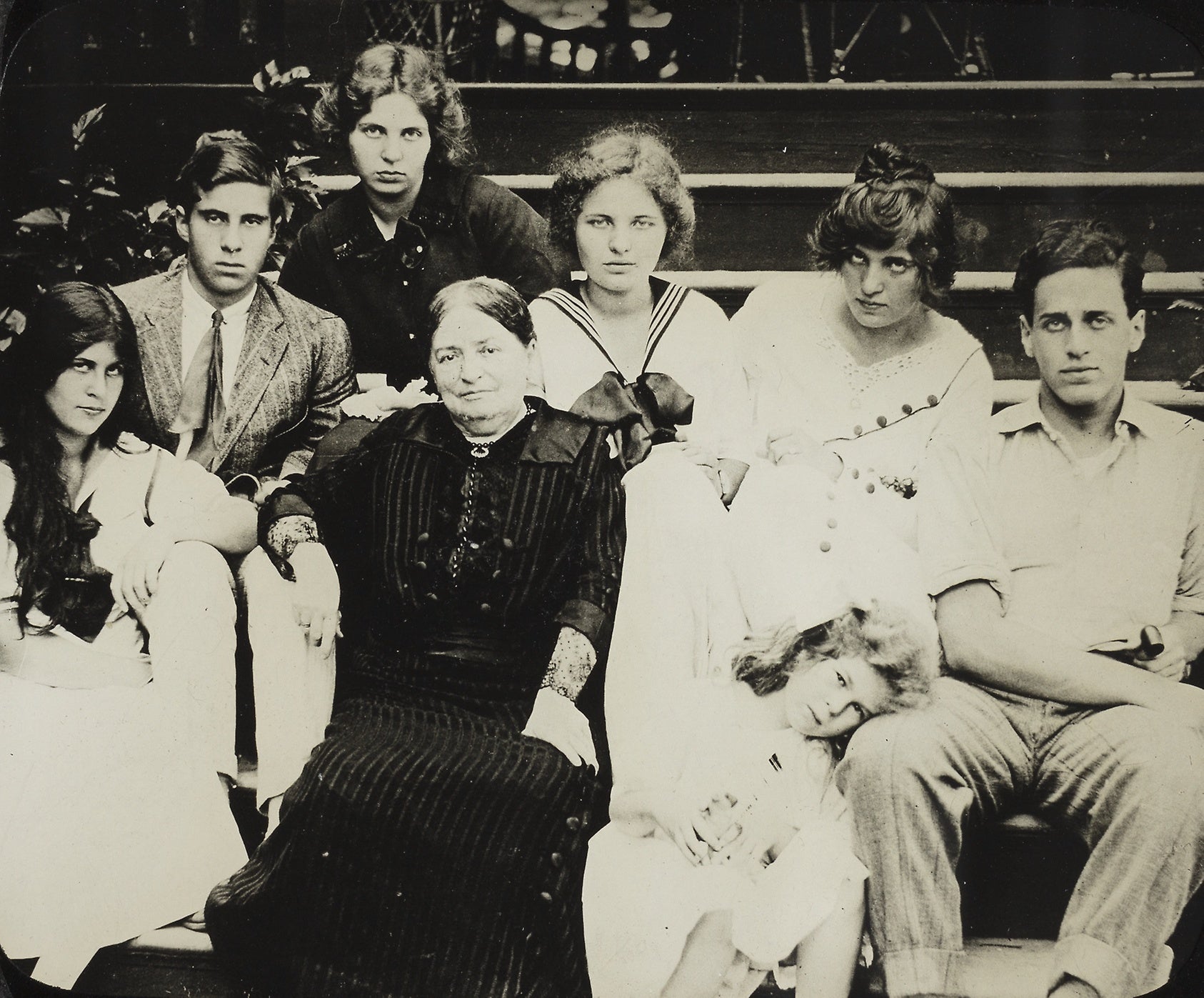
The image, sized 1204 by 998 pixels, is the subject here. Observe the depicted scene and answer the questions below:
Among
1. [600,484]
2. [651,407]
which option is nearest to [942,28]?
[651,407]

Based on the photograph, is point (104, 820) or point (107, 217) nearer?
point (104, 820)

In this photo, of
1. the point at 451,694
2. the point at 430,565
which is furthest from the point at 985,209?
the point at 451,694

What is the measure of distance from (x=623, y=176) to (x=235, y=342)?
0.88 m

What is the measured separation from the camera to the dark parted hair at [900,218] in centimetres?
210

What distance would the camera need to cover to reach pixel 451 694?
198cm

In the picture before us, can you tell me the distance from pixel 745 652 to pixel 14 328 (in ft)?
5.44

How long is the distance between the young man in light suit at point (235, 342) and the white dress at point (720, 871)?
3.16 feet

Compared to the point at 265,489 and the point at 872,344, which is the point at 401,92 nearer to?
the point at 265,489

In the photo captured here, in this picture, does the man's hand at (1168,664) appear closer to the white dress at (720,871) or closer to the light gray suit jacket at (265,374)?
the white dress at (720,871)

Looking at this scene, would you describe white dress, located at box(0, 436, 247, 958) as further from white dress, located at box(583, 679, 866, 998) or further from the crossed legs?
the crossed legs

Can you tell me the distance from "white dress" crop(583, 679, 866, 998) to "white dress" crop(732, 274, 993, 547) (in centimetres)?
50

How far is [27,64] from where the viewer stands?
2.20 metres

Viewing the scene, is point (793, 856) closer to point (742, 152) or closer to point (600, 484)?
point (600, 484)

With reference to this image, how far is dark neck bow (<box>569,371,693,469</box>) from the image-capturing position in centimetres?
208
